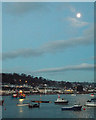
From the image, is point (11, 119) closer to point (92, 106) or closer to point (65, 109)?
point (65, 109)

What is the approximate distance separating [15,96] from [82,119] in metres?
54.2

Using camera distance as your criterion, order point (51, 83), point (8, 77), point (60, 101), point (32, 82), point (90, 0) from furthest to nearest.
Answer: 1. point (51, 83)
2. point (32, 82)
3. point (8, 77)
4. point (60, 101)
5. point (90, 0)

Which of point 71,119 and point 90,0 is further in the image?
point 71,119

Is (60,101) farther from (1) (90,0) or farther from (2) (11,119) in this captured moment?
(1) (90,0)

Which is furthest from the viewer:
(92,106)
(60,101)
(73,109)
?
(60,101)

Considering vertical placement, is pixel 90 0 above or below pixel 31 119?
above

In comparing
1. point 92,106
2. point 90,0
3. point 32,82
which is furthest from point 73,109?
point 32,82

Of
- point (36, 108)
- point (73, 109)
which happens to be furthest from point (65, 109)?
point (36, 108)

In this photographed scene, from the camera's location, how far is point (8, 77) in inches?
5817

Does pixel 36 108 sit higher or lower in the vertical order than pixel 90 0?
lower

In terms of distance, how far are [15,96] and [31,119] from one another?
52848 mm

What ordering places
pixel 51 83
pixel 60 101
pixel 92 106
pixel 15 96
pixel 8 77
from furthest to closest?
pixel 51 83, pixel 8 77, pixel 15 96, pixel 60 101, pixel 92 106

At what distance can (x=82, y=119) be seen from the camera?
2548cm

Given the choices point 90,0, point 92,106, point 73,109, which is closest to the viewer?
point 90,0
